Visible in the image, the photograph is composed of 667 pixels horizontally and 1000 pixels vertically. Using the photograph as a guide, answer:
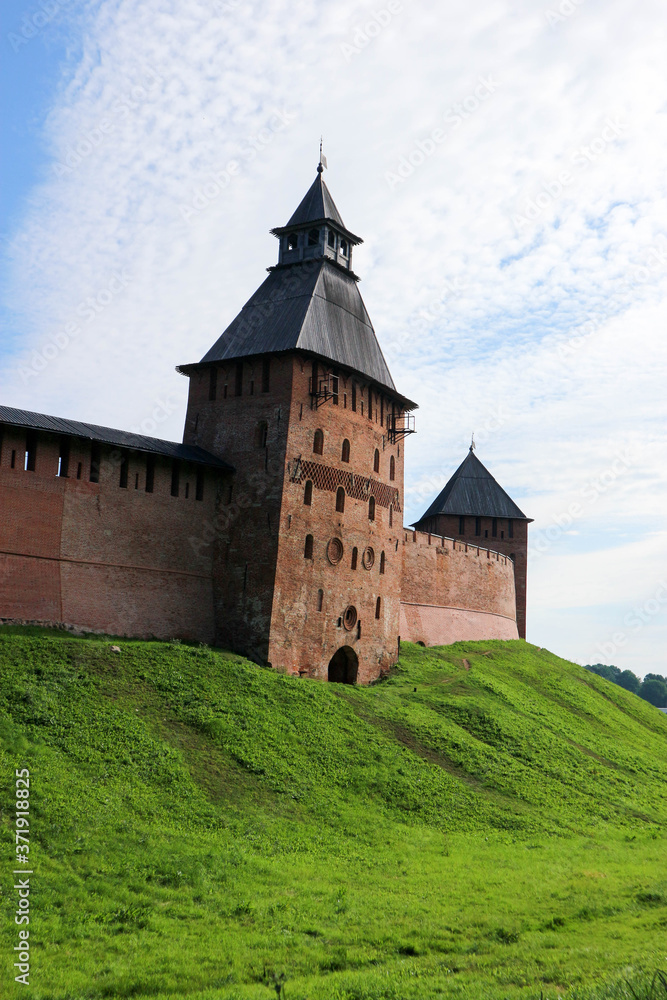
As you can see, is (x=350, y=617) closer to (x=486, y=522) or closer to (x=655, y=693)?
(x=486, y=522)

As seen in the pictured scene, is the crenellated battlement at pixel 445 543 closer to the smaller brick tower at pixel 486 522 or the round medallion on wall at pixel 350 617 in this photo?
the smaller brick tower at pixel 486 522

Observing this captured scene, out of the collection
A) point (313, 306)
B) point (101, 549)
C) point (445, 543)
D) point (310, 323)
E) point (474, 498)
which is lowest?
point (101, 549)

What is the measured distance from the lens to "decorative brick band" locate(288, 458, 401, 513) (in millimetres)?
28359

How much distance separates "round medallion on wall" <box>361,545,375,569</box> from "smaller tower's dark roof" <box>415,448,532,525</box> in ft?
66.6

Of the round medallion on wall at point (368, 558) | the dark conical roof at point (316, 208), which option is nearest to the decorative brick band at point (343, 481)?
the round medallion on wall at point (368, 558)

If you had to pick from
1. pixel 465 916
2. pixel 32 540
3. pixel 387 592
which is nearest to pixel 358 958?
pixel 465 916

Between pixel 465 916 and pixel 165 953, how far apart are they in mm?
5305

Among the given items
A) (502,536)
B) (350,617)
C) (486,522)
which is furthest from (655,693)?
(350,617)

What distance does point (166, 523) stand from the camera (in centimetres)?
2695

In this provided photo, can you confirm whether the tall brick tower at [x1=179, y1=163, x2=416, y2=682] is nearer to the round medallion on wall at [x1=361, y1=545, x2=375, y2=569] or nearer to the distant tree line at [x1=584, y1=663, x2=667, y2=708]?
the round medallion on wall at [x1=361, y1=545, x2=375, y2=569]

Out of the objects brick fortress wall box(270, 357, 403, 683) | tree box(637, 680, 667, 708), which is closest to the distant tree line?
tree box(637, 680, 667, 708)

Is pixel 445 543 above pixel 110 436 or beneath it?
beneath

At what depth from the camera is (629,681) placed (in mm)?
129125

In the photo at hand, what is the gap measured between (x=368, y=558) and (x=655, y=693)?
4155 inches
